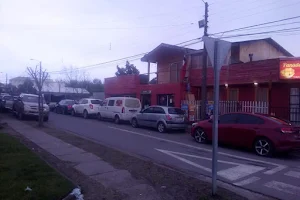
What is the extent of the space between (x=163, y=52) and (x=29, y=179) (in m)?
20.8

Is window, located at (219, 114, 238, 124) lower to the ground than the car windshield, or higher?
lower

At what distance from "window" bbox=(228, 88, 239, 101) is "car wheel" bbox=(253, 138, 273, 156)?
31.3 ft

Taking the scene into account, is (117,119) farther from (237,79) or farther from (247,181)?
(247,181)

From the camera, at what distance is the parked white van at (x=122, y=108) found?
1961 centimetres

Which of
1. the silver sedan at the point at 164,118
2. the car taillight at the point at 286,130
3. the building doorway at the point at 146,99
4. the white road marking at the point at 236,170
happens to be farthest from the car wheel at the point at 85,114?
the car taillight at the point at 286,130

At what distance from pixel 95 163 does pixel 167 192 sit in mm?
2862

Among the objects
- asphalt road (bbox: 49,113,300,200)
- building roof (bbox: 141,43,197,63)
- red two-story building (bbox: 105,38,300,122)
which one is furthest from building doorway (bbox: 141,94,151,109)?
asphalt road (bbox: 49,113,300,200)

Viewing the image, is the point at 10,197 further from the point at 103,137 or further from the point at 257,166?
the point at 103,137

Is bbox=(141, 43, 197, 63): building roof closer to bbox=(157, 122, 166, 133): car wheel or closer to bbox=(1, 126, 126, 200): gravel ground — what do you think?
bbox=(157, 122, 166, 133): car wheel

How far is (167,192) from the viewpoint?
5715mm

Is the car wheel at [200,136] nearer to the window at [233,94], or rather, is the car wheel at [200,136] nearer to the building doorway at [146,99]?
the window at [233,94]

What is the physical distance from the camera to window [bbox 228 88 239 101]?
64.0ft

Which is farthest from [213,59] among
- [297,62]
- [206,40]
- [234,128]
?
[297,62]

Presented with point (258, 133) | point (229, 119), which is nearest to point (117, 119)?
point (229, 119)
